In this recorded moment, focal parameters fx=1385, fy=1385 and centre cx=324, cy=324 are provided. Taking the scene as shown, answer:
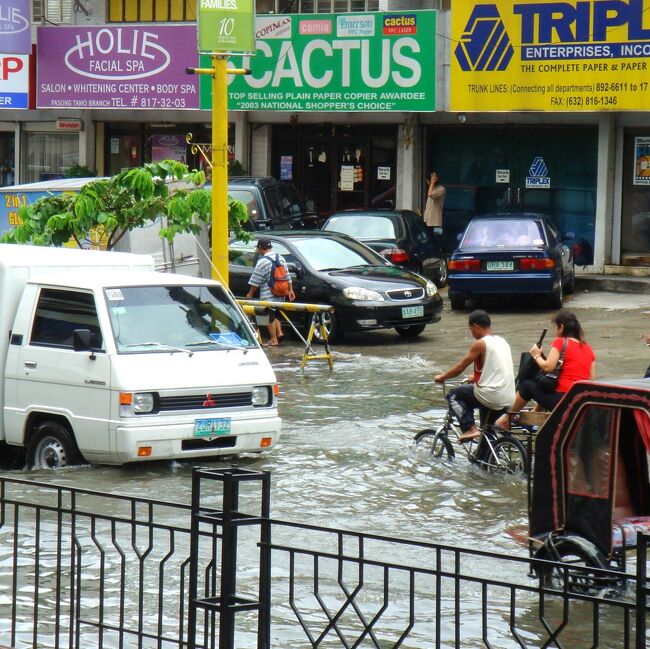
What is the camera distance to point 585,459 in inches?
324

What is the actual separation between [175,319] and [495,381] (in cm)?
283

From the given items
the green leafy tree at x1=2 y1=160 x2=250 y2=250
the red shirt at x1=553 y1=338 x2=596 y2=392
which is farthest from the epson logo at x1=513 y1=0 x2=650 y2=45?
the red shirt at x1=553 y1=338 x2=596 y2=392

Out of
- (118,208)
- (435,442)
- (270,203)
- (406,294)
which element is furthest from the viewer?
(270,203)

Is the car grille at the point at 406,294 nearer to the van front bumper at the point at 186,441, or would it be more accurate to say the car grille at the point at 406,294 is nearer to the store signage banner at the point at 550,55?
the store signage banner at the point at 550,55

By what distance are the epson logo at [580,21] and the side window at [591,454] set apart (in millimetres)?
16087

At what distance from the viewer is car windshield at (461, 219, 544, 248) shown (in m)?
22.3

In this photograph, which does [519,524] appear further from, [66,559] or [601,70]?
[601,70]

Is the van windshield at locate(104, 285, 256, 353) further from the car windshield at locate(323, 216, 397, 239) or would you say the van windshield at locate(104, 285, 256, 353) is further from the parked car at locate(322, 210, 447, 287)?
the car windshield at locate(323, 216, 397, 239)

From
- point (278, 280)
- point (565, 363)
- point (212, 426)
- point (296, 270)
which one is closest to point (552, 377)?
point (565, 363)

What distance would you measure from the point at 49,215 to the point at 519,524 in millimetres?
9305

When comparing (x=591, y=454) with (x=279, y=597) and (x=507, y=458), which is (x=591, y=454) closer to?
(x=279, y=597)

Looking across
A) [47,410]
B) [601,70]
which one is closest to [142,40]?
[601,70]

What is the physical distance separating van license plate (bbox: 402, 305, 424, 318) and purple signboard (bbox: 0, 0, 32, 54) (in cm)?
1260

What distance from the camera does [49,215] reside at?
17500 mm
